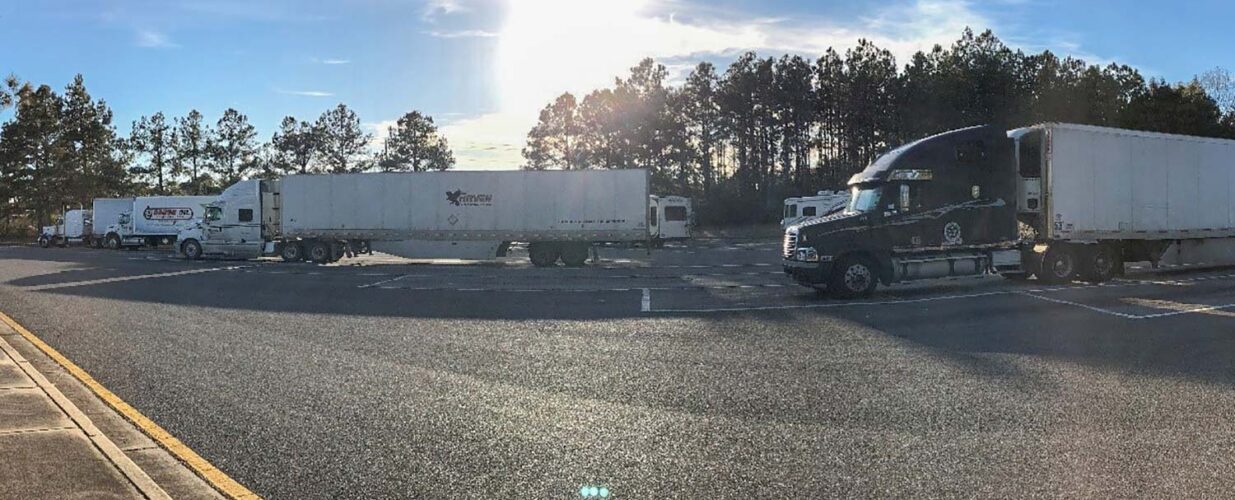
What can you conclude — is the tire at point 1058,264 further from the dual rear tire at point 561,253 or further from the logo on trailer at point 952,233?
the dual rear tire at point 561,253

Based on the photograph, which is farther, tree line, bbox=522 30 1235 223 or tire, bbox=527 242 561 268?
tree line, bbox=522 30 1235 223

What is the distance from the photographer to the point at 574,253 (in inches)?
1216

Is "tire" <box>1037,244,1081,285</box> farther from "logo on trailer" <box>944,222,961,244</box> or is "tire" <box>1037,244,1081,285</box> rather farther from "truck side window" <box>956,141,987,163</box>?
"truck side window" <box>956,141,987,163</box>

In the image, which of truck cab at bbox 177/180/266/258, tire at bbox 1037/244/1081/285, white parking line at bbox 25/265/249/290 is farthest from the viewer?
truck cab at bbox 177/180/266/258

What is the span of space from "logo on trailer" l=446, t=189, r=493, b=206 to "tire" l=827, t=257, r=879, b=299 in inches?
661

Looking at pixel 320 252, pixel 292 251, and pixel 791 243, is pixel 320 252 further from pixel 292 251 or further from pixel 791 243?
pixel 791 243

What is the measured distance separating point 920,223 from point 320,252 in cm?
2398

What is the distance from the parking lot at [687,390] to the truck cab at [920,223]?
835 mm

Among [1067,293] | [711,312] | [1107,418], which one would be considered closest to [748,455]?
[1107,418]

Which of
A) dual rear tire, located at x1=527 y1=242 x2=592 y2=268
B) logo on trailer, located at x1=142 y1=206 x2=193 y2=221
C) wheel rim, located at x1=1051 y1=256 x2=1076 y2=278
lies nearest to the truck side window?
wheel rim, located at x1=1051 y1=256 x2=1076 y2=278

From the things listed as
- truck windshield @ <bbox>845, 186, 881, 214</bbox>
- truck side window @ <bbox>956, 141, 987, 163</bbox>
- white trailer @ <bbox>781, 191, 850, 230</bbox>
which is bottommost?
truck windshield @ <bbox>845, 186, 881, 214</bbox>

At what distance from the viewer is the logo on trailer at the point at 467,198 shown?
31203 mm

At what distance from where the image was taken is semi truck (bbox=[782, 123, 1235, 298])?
17281 millimetres

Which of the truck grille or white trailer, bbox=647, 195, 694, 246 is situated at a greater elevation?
white trailer, bbox=647, 195, 694, 246
